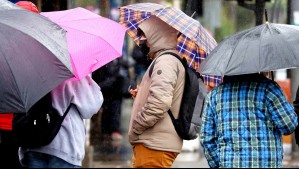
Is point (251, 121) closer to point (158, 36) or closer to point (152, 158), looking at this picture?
point (152, 158)

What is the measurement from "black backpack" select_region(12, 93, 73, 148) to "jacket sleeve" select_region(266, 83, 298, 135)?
156cm

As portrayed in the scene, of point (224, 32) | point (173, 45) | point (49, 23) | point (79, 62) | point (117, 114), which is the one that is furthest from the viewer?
point (224, 32)

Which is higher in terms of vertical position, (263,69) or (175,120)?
(263,69)

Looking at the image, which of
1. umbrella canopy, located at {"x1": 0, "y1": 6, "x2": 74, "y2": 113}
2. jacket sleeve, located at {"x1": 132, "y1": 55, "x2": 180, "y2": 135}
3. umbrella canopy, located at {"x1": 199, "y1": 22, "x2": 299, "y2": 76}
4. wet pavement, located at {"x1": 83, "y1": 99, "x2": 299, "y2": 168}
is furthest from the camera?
wet pavement, located at {"x1": 83, "y1": 99, "x2": 299, "y2": 168}

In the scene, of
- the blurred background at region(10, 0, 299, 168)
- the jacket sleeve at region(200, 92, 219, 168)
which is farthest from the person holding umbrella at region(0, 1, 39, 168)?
the blurred background at region(10, 0, 299, 168)

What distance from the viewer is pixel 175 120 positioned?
21.2 ft

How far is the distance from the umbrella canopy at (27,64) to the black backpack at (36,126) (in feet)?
2.07

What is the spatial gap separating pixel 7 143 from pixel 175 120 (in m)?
1.31

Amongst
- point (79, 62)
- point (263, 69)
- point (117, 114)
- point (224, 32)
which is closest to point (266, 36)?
point (263, 69)

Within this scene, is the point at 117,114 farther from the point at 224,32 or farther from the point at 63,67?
the point at 63,67

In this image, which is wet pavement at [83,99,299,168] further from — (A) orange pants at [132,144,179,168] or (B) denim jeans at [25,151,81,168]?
(B) denim jeans at [25,151,81,168]

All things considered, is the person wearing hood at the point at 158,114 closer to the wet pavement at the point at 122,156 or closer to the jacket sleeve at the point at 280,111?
the jacket sleeve at the point at 280,111

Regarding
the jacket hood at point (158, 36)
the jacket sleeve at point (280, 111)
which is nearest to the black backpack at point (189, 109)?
the jacket hood at point (158, 36)

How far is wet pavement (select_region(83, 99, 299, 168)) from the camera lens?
439 inches
